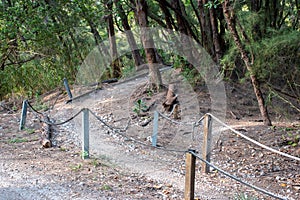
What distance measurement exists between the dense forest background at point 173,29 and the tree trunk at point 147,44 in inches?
1.1

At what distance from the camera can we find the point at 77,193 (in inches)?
150

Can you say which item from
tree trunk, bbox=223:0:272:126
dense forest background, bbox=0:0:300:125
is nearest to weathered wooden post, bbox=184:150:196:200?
dense forest background, bbox=0:0:300:125

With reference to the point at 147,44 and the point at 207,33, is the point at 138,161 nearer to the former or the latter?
the point at 147,44

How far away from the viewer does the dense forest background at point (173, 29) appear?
630 cm

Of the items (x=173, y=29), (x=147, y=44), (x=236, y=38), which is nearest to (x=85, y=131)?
(x=236, y=38)

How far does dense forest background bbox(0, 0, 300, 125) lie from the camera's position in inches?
248

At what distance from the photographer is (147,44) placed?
941cm

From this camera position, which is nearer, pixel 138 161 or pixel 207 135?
pixel 207 135

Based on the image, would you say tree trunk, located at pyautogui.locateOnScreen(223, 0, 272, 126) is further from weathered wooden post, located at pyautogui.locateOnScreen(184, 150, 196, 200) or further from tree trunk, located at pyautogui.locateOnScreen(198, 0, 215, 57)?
weathered wooden post, located at pyautogui.locateOnScreen(184, 150, 196, 200)

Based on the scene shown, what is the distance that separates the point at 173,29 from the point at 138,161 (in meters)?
7.40

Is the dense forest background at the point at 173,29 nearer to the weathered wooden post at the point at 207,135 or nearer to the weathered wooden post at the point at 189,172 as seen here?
the weathered wooden post at the point at 207,135

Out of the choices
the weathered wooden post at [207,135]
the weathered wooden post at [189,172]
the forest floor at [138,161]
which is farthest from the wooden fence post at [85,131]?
the weathered wooden post at [189,172]

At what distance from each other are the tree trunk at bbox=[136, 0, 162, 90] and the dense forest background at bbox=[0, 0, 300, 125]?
0.09 feet

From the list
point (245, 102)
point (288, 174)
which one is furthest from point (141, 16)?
point (288, 174)
